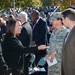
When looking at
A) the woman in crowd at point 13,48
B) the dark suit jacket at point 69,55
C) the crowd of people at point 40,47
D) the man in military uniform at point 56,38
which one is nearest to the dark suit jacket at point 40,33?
the crowd of people at point 40,47

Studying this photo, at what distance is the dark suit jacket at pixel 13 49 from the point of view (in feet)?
21.5

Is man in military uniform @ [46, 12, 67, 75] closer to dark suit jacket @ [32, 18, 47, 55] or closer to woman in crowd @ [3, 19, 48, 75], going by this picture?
woman in crowd @ [3, 19, 48, 75]

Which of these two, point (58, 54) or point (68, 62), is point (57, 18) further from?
point (68, 62)

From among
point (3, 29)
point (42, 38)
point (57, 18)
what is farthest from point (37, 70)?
point (3, 29)

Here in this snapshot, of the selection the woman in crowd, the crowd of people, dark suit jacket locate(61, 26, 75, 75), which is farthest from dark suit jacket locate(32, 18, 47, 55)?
dark suit jacket locate(61, 26, 75, 75)

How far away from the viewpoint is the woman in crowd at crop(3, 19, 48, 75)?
6559 mm

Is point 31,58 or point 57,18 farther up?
point 57,18

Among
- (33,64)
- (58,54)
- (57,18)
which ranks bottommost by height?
(33,64)

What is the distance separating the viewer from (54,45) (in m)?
7.18

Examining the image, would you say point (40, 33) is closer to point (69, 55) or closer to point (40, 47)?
point (40, 47)

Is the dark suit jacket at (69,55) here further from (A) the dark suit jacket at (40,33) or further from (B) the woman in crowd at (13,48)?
(A) the dark suit jacket at (40,33)

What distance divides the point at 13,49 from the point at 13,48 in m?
0.04

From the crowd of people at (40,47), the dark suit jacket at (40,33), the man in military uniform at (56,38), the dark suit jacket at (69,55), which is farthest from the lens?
the dark suit jacket at (40,33)

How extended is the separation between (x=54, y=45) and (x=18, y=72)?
91 centimetres
